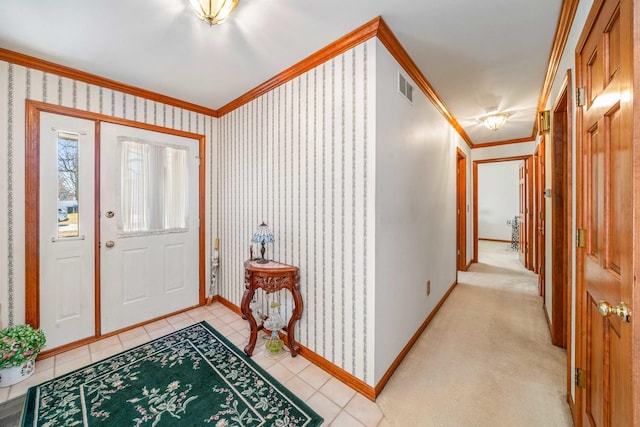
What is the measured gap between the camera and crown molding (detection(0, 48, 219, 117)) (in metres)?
1.96

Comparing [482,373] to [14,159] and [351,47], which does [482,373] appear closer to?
[351,47]

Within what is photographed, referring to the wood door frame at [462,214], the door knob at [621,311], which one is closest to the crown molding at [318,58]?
the door knob at [621,311]

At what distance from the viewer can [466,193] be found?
463 cm

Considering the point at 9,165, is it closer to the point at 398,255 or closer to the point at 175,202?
the point at 175,202

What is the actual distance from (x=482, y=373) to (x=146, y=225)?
339cm

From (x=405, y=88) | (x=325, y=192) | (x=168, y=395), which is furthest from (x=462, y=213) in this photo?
(x=168, y=395)

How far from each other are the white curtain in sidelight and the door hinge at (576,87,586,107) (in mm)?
3417

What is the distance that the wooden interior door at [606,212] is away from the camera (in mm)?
778

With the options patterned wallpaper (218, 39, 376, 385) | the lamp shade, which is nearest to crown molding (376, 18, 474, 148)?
patterned wallpaper (218, 39, 376, 385)

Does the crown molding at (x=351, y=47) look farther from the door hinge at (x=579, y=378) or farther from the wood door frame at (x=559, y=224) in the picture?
the door hinge at (x=579, y=378)

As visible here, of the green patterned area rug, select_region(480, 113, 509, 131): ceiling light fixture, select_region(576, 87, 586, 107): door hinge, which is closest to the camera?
select_region(576, 87, 586, 107): door hinge

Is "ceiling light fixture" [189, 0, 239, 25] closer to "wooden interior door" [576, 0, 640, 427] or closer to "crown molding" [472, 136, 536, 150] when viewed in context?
"wooden interior door" [576, 0, 640, 427]

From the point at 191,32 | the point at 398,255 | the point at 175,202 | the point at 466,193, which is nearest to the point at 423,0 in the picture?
the point at 191,32

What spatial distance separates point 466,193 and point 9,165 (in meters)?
5.82
